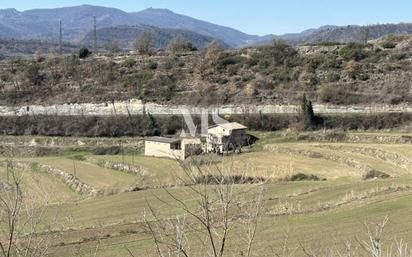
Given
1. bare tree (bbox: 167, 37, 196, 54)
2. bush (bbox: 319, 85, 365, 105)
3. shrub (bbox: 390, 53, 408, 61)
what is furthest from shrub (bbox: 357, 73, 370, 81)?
bare tree (bbox: 167, 37, 196, 54)

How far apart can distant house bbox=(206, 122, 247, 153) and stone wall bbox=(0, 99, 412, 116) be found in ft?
28.2

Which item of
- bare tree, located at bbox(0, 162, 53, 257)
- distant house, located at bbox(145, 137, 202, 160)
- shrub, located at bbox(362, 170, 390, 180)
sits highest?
bare tree, located at bbox(0, 162, 53, 257)

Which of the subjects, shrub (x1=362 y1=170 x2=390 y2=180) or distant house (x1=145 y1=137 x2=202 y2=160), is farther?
distant house (x1=145 y1=137 x2=202 y2=160)

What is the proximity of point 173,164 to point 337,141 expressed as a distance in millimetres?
13008

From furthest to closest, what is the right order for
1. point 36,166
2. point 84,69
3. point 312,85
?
point 84,69, point 312,85, point 36,166

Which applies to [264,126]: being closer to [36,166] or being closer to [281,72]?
[281,72]

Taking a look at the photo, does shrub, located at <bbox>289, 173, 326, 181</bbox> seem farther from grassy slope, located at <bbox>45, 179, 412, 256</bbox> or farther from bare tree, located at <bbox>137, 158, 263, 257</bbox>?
bare tree, located at <bbox>137, 158, 263, 257</bbox>

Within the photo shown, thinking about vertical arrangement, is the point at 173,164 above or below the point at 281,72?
below

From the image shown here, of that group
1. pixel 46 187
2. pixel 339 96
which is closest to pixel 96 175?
pixel 46 187

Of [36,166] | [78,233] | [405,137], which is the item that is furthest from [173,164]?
[78,233]

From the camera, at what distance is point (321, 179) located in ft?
101

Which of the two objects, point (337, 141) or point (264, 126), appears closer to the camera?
point (337, 141)

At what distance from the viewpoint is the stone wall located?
171 ft

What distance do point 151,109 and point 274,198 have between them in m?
34.7
